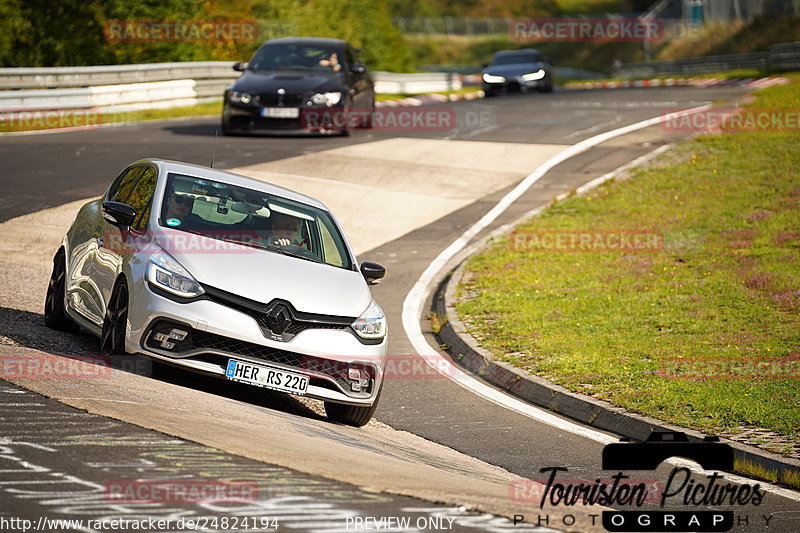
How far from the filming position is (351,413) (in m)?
8.49

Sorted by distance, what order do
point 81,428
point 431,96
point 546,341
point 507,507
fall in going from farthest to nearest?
point 431,96 < point 546,341 < point 81,428 < point 507,507

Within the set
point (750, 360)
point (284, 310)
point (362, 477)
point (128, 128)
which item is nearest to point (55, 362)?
point (284, 310)

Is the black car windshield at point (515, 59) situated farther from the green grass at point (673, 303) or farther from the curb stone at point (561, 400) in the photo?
the curb stone at point (561, 400)

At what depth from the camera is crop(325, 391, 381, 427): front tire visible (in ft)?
27.7

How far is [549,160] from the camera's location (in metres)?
23.1

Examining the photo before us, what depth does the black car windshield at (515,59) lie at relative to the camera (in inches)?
1670

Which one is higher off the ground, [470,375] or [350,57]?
[350,57]

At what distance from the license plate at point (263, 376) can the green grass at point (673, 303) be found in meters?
2.96

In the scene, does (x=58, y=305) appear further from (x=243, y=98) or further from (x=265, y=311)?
(x=243, y=98)

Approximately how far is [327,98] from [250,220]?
14910mm

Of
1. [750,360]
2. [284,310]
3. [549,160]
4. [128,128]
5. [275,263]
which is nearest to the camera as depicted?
[284,310]

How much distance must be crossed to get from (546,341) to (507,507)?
5.84 metres

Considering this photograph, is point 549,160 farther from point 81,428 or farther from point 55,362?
point 81,428

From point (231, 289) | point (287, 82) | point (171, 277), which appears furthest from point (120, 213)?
point (287, 82)
